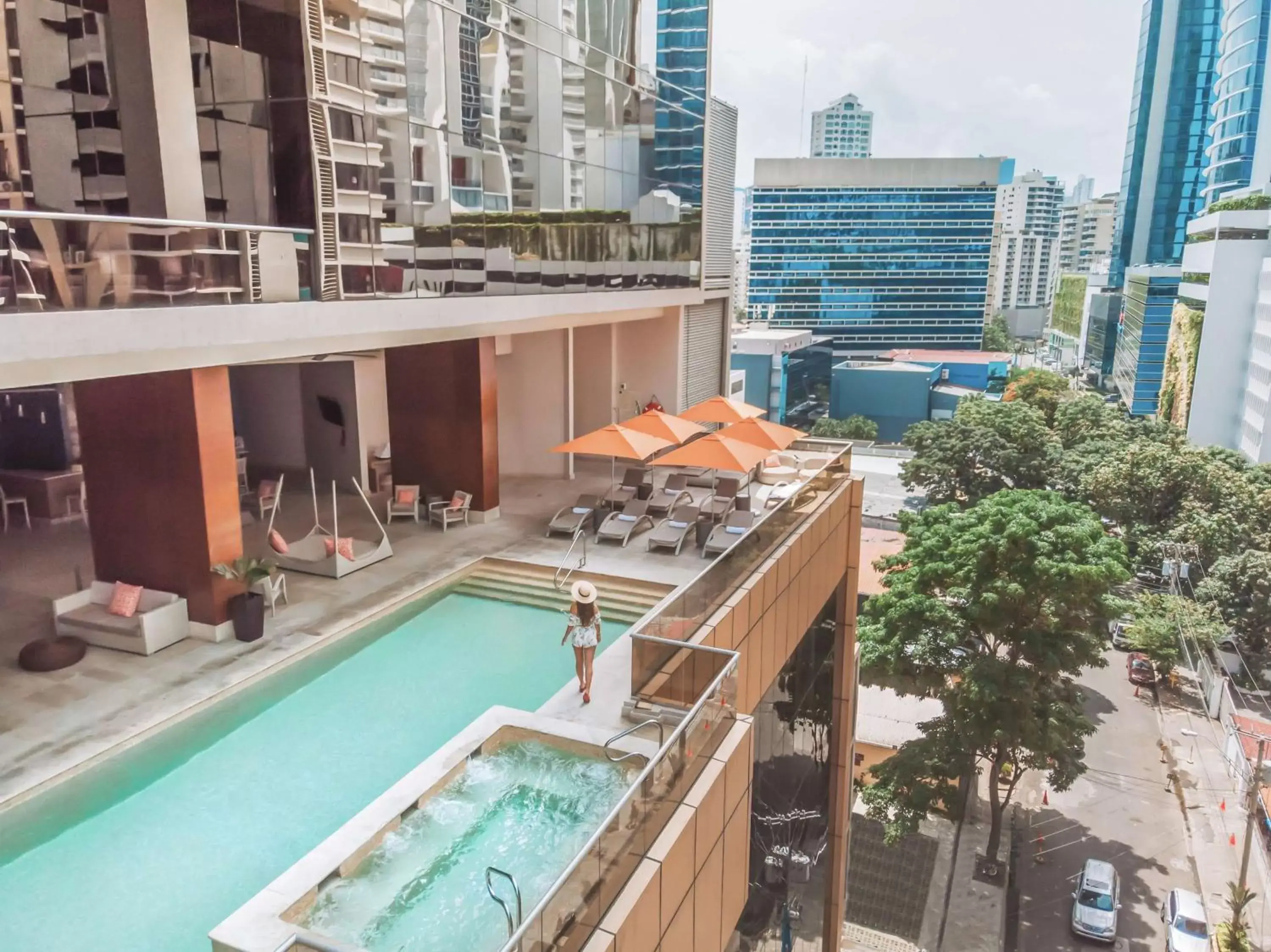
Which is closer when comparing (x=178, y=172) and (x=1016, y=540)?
(x=178, y=172)

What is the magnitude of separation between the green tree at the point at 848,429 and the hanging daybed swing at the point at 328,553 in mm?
61321

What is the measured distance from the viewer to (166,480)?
1085 centimetres

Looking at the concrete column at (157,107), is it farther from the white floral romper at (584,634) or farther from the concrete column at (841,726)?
the concrete column at (841,726)

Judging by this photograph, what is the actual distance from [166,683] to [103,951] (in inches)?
170

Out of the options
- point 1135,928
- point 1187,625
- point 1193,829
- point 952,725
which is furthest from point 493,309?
point 1187,625

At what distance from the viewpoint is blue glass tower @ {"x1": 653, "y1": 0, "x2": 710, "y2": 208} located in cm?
2050

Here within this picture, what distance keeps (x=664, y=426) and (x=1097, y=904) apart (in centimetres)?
1648

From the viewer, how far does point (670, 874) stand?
587 centimetres

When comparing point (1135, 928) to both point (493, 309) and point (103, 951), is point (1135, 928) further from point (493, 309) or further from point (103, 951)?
point (103, 951)

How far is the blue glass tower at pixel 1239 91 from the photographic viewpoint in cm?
6969

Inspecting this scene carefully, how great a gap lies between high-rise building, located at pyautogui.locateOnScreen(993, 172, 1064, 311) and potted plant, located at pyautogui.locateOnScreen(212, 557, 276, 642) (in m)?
168

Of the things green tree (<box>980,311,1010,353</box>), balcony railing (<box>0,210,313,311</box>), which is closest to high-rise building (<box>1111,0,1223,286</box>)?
green tree (<box>980,311,1010,353</box>)

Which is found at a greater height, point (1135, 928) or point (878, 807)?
point (878, 807)

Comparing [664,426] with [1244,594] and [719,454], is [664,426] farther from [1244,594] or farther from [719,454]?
[1244,594]
